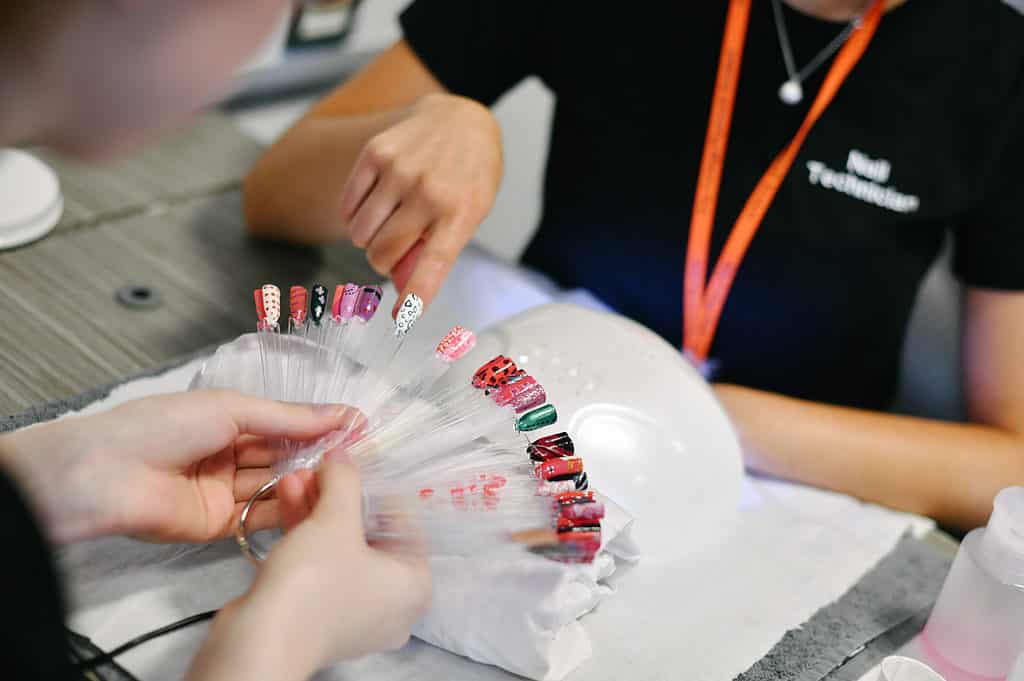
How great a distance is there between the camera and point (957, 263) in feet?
3.17

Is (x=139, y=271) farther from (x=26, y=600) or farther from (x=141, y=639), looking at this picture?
(x=26, y=600)

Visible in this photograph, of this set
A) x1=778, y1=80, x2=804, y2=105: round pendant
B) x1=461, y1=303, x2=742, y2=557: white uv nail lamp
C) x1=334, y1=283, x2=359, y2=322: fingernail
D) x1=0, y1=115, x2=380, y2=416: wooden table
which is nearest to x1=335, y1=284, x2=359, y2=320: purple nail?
x1=334, y1=283, x2=359, y2=322: fingernail

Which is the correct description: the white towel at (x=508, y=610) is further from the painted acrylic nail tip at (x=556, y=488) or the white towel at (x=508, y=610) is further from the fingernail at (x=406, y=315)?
the fingernail at (x=406, y=315)

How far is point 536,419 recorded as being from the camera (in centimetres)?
63

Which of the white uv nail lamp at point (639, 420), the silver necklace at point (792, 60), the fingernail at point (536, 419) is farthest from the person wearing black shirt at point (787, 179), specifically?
the fingernail at point (536, 419)

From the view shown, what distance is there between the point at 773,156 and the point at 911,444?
0.28 metres

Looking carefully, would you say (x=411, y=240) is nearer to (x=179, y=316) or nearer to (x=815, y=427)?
(x=179, y=316)

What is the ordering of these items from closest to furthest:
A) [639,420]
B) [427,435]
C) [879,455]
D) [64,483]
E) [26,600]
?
[26,600]
[64,483]
[427,435]
[639,420]
[879,455]

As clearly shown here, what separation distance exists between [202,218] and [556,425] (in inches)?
19.2

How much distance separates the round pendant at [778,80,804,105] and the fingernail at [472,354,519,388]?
0.42m

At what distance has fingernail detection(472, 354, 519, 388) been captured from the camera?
2.13ft

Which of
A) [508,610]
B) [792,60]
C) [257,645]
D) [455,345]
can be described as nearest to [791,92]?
[792,60]

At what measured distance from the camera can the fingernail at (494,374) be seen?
2.13ft

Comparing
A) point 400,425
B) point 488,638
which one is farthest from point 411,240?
point 488,638
